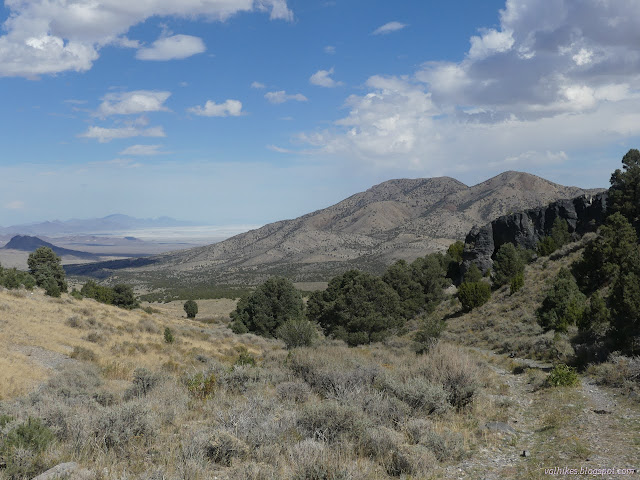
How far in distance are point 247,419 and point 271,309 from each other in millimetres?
33113

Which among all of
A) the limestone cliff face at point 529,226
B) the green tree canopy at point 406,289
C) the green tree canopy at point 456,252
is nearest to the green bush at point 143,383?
the green tree canopy at point 406,289

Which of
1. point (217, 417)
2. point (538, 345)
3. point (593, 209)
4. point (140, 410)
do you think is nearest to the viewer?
point (140, 410)

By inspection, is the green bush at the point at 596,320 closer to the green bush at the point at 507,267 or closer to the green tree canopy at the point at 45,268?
the green bush at the point at 507,267

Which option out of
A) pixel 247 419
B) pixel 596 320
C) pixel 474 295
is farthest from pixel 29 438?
pixel 474 295

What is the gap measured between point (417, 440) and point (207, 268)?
19579 centimetres

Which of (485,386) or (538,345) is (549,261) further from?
(485,386)

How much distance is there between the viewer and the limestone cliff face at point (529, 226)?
191 ft

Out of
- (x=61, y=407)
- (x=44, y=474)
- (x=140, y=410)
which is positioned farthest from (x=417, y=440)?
(x=61, y=407)

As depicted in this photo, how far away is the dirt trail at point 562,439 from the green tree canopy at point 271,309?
28.5m

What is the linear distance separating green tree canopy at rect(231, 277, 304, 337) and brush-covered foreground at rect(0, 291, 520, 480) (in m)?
23.8

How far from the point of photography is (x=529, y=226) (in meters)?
67.1

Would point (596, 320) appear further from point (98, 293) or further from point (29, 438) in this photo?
point (98, 293)

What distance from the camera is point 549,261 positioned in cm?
4362

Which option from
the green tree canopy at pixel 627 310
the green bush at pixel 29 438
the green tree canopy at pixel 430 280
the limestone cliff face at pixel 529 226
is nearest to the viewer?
the green bush at pixel 29 438
